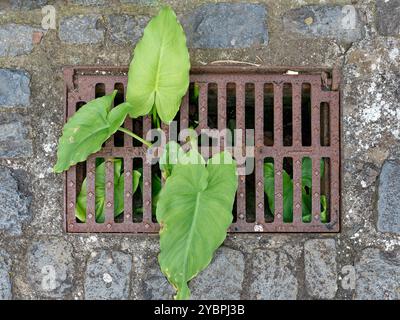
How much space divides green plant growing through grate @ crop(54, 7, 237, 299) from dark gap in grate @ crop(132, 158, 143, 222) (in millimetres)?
220

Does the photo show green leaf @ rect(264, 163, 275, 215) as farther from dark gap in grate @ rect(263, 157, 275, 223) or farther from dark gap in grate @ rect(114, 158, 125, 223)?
dark gap in grate @ rect(114, 158, 125, 223)

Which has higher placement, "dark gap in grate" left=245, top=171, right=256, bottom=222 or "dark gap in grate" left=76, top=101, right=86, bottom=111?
"dark gap in grate" left=76, top=101, right=86, bottom=111

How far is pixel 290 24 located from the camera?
2.16m

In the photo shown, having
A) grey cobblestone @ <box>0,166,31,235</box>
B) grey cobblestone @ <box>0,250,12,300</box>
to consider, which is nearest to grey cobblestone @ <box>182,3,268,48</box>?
grey cobblestone @ <box>0,166,31,235</box>

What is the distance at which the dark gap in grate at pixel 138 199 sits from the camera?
2.21 metres

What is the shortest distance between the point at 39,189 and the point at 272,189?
0.82 metres

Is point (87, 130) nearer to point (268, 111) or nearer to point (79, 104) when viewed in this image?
point (79, 104)

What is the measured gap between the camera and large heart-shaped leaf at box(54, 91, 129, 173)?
201 centimetres

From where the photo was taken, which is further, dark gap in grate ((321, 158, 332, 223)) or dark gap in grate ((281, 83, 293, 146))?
dark gap in grate ((281, 83, 293, 146))

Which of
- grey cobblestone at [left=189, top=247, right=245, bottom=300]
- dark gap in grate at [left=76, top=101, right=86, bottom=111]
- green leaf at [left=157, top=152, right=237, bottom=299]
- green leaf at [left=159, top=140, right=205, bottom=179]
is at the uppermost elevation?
dark gap in grate at [left=76, top=101, right=86, bottom=111]

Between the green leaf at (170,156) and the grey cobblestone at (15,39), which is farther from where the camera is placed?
the grey cobblestone at (15,39)

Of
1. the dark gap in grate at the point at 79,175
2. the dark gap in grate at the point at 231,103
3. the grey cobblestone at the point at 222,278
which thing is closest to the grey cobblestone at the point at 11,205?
the dark gap in grate at the point at 79,175

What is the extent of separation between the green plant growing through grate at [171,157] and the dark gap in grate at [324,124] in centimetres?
41

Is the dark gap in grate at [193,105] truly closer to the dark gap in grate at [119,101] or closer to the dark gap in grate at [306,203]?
the dark gap in grate at [119,101]
